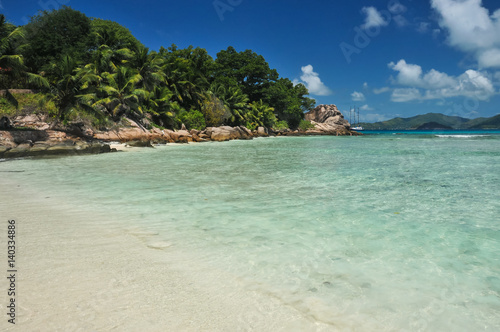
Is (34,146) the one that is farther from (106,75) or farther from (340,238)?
(340,238)

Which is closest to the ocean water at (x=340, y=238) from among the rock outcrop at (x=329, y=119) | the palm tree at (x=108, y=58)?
the palm tree at (x=108, y=58)

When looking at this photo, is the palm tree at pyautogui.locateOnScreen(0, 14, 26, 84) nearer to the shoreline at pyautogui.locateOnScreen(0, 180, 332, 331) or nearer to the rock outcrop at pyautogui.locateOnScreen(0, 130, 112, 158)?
the rock outcrop at pyautogui.locateOnScreen(0, 130, 112, 158)

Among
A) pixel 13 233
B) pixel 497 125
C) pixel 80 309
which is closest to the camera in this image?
pixel 80 309

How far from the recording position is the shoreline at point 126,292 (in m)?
1.93

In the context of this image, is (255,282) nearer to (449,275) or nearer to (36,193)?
(449,275)

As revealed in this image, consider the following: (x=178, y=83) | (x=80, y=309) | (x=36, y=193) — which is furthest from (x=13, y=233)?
(x=178, y=83)

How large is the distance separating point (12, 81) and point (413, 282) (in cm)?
3454

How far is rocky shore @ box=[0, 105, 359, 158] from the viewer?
15203 mm

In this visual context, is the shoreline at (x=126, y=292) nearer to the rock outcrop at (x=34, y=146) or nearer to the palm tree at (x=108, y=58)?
the rock outcrop at (x=34, y=146)

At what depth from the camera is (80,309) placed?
2.04m

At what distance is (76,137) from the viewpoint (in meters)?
23.0

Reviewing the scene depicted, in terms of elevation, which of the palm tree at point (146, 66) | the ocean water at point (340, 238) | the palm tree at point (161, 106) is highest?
the palm tree at point (146, 66)

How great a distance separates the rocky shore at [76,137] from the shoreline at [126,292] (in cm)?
1381

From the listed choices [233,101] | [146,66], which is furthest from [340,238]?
[233,101]
